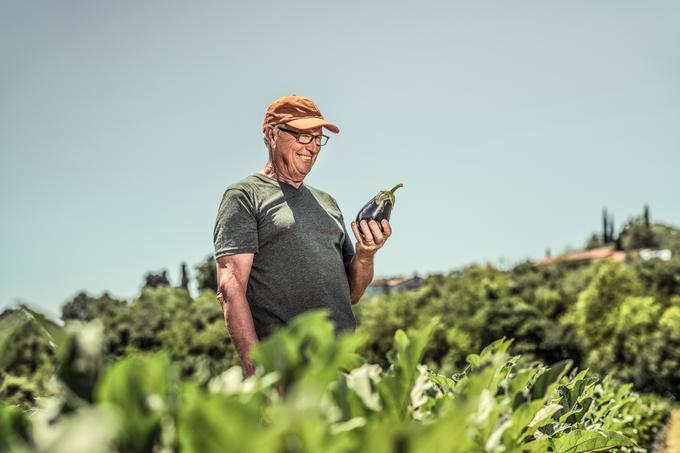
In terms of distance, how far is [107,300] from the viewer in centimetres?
9119

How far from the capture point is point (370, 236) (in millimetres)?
3117

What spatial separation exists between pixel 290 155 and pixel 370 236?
52cm

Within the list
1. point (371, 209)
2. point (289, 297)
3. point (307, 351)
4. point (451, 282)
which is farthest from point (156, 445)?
point (451, 282)

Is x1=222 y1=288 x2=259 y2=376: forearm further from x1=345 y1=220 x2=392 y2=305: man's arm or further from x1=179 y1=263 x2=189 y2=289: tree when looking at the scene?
x1=179 y1=263 x2=189 y2=289: tree

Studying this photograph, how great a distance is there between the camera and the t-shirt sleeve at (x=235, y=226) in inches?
114

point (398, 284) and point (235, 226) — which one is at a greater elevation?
point (235, 226)

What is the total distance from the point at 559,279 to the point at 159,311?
155 feet

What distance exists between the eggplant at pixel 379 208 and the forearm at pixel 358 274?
0.18m

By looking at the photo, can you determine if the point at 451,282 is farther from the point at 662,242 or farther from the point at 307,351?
the point at 307,351

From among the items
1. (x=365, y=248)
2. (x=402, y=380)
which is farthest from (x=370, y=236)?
(x=402, y=380)

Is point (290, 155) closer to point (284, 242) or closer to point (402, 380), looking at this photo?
point (284, 242)

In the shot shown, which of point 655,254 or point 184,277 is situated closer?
point 655,254

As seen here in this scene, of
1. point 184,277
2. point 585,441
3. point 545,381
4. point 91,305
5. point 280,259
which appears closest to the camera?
point 545,381

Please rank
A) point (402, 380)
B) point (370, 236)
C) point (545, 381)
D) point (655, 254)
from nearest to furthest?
point (402, 380), point (545, 381), point (370, 236), point (655, 254)
